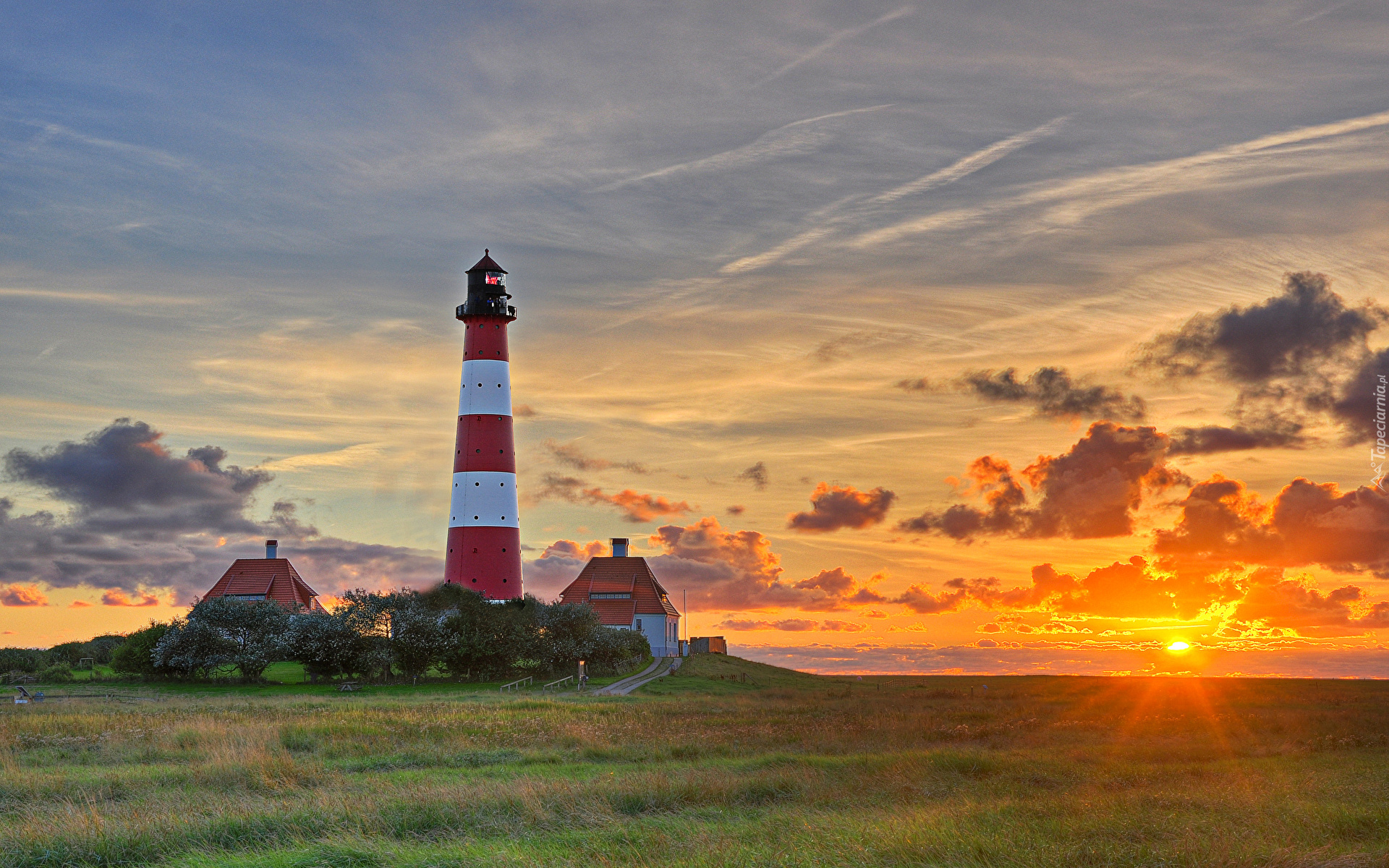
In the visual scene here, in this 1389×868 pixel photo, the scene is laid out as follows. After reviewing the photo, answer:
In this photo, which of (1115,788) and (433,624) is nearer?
(1115,788)

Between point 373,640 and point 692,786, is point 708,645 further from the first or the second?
point 692,786

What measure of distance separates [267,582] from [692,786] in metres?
63.2

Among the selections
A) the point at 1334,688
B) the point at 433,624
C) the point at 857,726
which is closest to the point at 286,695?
the point at 433,624

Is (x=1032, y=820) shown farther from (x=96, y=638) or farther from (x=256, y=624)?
(x=96, y=638)

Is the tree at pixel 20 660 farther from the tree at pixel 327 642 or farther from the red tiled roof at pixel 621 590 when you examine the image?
the red tiled roof at pixel 621 590

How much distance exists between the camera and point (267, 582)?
75.8 meters

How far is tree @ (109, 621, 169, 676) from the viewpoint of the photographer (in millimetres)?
61688

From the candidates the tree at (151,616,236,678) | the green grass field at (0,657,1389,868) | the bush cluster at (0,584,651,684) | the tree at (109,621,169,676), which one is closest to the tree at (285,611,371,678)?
the bush cluster at (0,584,651,684)

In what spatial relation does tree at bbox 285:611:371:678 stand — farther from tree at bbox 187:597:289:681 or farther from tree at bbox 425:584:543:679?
tree at bbox 425:584:543:679

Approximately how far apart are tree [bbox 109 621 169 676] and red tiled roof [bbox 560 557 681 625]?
26.8 m

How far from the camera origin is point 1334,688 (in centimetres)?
5669

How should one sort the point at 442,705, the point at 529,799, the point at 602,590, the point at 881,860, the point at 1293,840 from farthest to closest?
1. the point at 602,590
2. the point at 442,705
3. the point at 529,799
4. the point at 1293,840
5. the point at 881,860

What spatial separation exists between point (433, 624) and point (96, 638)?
1833 inches

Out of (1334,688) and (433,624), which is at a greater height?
(433,624)
